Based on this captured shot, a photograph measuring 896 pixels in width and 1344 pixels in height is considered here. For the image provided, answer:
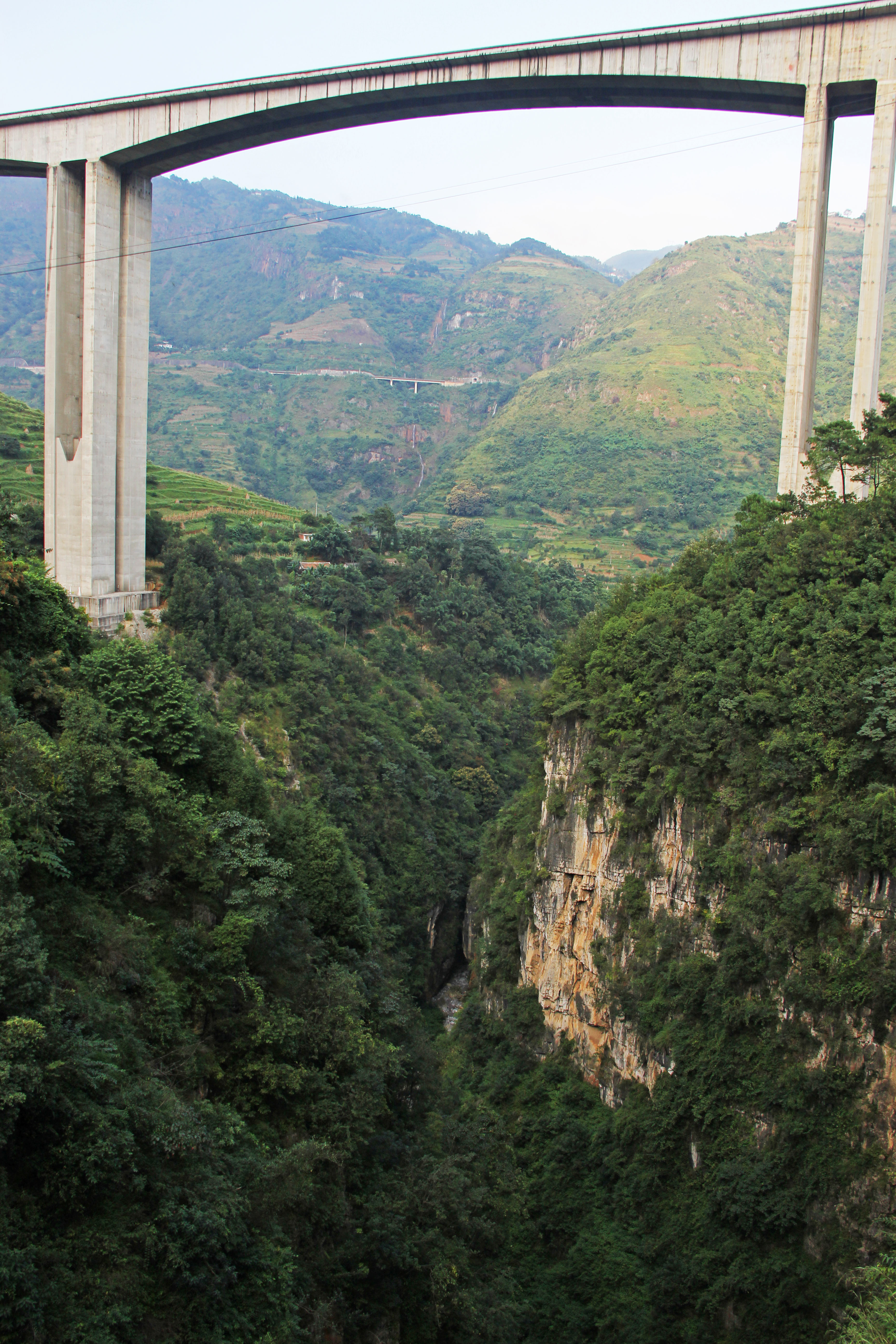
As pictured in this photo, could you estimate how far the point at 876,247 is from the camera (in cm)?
1892

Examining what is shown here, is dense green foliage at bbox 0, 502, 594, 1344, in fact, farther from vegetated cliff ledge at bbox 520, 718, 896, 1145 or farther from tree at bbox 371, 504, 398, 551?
tree at bbox 371, 504, 398, 551

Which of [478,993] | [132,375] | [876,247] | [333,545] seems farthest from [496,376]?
[876,247]

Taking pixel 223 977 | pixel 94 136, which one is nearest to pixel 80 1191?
pixel 223 977

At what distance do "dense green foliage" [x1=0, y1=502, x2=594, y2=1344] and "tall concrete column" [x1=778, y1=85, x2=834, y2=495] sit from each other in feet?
41.1

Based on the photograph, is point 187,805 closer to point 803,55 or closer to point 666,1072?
point 666,1072

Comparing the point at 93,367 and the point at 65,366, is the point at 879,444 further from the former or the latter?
the point at 65,366

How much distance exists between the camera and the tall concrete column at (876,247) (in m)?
18.7

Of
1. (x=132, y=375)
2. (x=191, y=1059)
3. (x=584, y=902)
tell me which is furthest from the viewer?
(x=132, y=375)

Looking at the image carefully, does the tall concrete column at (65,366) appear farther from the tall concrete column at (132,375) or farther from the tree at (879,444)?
the tree at (879,444)

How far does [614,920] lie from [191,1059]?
13363 millimetres

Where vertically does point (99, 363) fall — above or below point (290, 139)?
below

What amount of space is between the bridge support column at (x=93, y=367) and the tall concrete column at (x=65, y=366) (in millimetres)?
25

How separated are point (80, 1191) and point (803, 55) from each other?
873 inches

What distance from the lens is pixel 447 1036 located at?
96.0 ft
